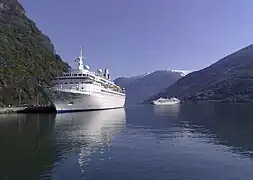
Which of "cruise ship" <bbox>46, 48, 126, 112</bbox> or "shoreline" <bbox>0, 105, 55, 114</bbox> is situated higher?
"cruise ship" <bbox>46, 48, 126, 112</bbox>

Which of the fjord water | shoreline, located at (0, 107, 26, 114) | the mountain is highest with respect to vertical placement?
the mountain

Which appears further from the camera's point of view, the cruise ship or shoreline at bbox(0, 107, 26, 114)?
shoreline at bbox(0, 107, 26, 114)

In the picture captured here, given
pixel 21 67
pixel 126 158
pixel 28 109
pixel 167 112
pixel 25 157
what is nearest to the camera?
pixel 126 158

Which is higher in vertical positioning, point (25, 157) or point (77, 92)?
point (77, 92)

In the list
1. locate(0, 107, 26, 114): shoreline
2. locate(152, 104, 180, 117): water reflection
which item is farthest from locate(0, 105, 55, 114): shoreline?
locate(152, 104, 180, 117): water reflection

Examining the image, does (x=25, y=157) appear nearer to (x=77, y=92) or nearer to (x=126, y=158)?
(x=126, y=158)

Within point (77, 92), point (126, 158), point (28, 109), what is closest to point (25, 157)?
point (126, 158)

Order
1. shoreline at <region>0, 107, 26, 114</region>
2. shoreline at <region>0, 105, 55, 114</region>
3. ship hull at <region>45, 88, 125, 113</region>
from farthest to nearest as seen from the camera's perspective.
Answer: shoreline at <region>0, 105, 55, 114</region>
shoreline at <region>0, 107, 26, 114</region>
ship hull at <region>45, 88, 125, 113</region>

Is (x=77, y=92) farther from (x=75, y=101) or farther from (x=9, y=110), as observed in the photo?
(x=9, y=110)

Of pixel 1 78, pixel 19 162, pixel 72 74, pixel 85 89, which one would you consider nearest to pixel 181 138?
pixel 19 162

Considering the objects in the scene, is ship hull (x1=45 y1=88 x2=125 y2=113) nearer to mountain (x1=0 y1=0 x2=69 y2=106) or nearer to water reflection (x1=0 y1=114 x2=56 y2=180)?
mountain (x1=0 y1=0 x2=69 y2=106)

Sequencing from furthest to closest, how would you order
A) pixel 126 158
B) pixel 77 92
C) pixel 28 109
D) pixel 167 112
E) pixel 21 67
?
pixel 21 67
pixel 167 112
pixel 28 109
pixel 77 92
pixel 126 158

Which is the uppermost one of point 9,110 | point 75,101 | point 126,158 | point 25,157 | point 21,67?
point 21,67

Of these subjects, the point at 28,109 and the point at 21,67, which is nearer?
the point at 28,109
